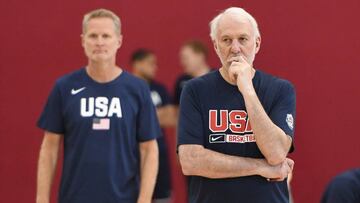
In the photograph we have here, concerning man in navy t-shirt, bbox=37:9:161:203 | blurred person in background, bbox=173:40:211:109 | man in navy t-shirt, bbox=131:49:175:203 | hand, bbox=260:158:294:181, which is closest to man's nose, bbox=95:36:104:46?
man in navy t-shirt, bbox=37:9:161:203

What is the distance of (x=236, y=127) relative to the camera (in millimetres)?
2906

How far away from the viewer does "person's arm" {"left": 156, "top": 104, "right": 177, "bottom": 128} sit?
20.5ft

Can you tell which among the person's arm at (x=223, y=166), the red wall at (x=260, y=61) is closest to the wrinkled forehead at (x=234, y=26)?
the person's arm at (x=223, y=166)

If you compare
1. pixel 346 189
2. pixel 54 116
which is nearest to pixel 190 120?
pixel 346 189

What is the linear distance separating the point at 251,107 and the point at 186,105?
1.07 feet

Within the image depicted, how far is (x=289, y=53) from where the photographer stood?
20.5 ft

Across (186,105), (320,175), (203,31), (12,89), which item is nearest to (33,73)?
(12,89)

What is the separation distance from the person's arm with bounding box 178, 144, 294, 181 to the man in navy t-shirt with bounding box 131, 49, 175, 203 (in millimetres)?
2743

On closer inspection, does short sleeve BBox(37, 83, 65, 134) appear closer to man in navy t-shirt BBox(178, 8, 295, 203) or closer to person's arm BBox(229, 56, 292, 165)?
man in navy t-shirt BBox(178, 8, 295, 203)

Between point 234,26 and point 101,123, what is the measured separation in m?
1.15

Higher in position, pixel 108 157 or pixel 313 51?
pixel 313 51

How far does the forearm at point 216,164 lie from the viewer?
283 cm

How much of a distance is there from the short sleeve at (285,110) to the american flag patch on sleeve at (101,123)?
3.72ft

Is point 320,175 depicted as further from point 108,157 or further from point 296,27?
point 108,157
